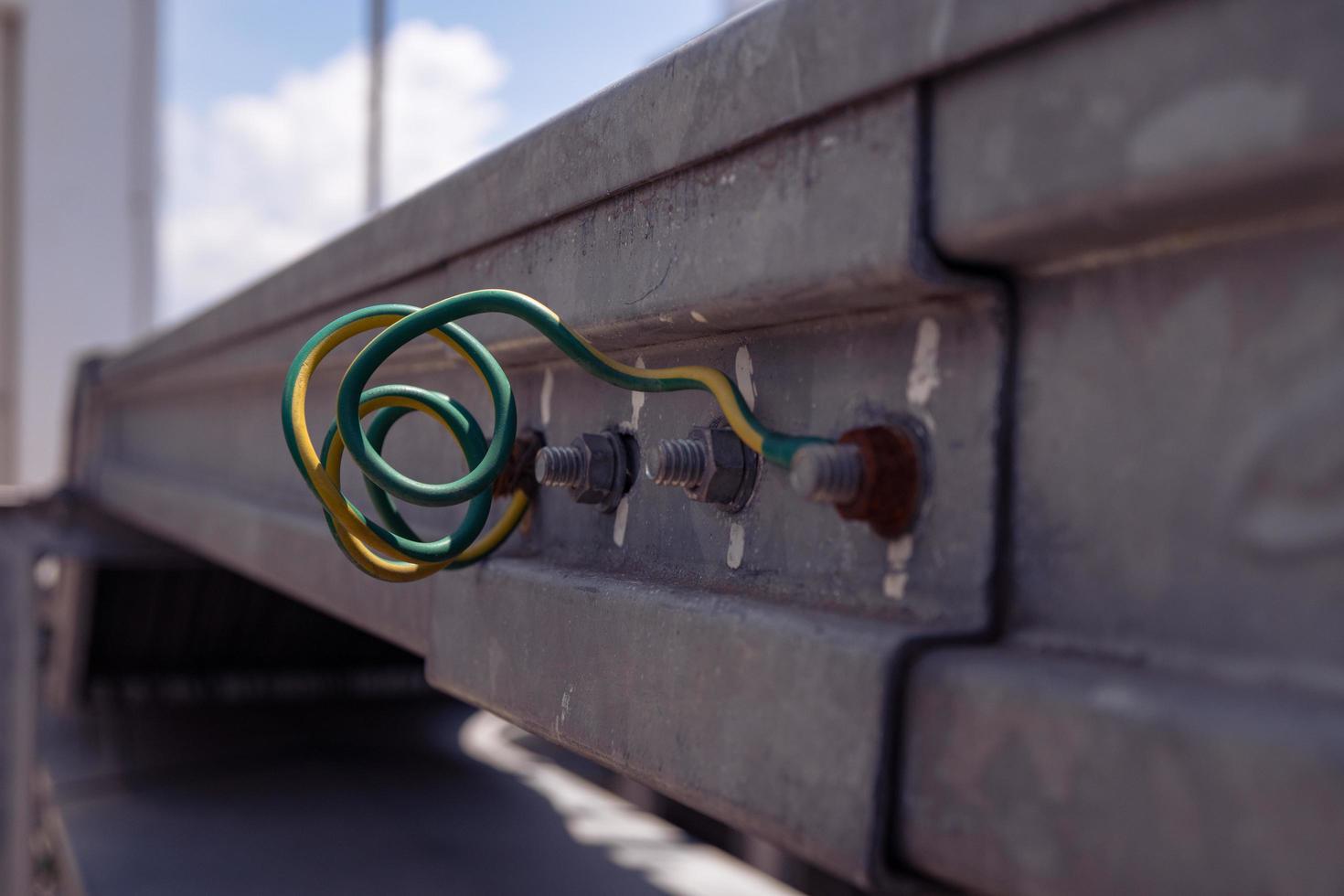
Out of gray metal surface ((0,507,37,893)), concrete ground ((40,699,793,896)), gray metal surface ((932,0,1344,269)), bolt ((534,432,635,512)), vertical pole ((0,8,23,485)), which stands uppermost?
vertical pole ((0,8,23,485))

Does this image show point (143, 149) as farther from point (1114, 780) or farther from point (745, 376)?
point (1114, 780)

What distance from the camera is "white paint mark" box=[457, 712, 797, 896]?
2.59m

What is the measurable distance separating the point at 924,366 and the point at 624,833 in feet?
8.18

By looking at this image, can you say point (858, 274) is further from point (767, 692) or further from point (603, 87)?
point (603, 87)

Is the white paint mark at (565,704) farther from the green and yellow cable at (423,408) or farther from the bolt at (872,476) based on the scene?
the bolt at (872,476)

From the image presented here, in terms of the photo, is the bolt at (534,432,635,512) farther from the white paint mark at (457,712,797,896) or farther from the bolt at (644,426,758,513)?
the white paint mark at (457,712,797,896)

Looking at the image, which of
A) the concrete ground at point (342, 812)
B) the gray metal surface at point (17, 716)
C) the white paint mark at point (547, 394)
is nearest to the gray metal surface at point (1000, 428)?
the white paint mark at point (547, 394)

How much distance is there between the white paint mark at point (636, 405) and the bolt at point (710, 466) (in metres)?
0.14

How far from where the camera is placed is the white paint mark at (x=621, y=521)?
2.98 ft

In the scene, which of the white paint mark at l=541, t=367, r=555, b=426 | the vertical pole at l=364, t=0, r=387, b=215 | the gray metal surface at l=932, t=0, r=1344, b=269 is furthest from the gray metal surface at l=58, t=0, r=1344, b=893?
the vertical pole at l=364, t=0, r=387, b=215

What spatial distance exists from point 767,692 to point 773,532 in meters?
0.11

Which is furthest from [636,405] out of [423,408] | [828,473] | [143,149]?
[143,149]

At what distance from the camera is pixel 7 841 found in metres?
2.69

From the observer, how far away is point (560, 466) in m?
0.87
